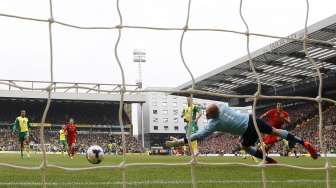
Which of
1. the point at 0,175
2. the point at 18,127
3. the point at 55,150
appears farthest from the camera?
the point at 55,150

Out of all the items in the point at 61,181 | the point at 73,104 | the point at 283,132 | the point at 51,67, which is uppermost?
the point at 73,104

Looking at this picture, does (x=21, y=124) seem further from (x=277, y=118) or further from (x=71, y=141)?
(x=277, y=118)

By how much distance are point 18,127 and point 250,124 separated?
11.9 meters

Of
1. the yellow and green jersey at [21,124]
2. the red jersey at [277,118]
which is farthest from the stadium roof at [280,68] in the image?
the red jersey at [277,118]

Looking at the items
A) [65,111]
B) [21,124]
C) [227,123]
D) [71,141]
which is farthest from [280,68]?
[227,123]

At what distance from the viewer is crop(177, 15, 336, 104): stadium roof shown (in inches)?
1043

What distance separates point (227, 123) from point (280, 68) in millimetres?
26743

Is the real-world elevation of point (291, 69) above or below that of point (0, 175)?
above

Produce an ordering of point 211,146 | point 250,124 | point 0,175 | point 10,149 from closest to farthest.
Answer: point 250,124, point 0,175, point 211,146, point 10,149

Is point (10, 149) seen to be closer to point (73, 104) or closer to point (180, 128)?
point (73, 104)

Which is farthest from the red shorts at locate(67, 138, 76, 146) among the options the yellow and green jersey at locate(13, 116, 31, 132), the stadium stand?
the stadium stand

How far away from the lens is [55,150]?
103 feet

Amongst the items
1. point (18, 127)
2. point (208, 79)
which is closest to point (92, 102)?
point (208, 79)

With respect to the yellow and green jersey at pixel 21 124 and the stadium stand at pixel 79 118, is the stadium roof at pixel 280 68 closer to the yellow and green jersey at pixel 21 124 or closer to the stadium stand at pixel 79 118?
the stadium stand at pixel 79 118
